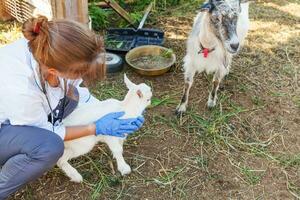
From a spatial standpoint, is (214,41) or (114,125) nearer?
(114,125)

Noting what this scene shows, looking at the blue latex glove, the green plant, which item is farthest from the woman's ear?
the green plant

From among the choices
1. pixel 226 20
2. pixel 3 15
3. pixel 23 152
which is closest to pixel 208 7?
pixel 226 20

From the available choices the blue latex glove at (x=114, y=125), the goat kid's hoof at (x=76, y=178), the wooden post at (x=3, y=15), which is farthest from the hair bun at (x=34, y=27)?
the wooden post at (x=3, y=15)

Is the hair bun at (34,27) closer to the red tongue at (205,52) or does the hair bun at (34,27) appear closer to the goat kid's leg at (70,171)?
the goat kid's leg at (70,171)

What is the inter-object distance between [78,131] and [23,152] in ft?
1.21

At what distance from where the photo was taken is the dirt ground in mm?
3066

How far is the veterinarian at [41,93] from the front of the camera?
2158mm

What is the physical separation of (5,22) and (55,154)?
3202 mm

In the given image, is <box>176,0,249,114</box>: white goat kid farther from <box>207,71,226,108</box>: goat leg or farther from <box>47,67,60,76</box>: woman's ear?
<box>47,67,60,76</box>: woman's ear

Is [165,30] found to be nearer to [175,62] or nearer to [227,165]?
[175,62]

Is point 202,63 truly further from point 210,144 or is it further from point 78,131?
point 78,131

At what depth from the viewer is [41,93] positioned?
2438 mm

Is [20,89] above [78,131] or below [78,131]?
above

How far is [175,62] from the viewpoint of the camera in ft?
15.0
